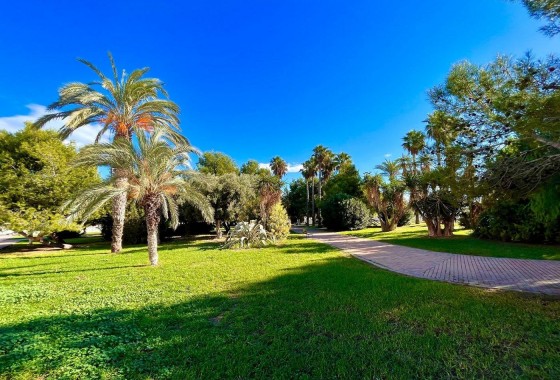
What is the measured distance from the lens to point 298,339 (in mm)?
3658

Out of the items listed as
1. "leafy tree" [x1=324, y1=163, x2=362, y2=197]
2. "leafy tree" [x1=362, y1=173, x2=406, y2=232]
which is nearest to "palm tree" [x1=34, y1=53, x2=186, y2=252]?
"leafy tree" [x1=362, y1=173, x2=406, y2=232]

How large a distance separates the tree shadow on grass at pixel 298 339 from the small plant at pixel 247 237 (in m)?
9.55

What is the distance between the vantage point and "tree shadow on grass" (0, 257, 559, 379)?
116 inches

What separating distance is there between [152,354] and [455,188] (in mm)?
6656

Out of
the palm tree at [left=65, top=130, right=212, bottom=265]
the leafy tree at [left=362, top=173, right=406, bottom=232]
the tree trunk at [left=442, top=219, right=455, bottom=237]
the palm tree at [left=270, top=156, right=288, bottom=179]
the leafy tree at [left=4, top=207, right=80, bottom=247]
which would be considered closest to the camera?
the palm tree at [left=65, top=130, right=212, bottom=265]

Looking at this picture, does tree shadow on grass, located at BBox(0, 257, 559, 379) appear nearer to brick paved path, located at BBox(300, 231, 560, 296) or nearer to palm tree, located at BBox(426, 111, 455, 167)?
brick paved path, located at BBox(300, 231, 560, 296)

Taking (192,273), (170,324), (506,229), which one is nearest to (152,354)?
(170,324)

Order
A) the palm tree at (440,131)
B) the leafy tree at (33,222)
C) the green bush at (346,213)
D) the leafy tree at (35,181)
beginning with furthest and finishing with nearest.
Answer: the green bush at (346,213)
the leafy tree at (35,181)
the leafy tree at (33,222)
the palm tree at (440,131)

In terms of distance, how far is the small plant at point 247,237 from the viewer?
1511 cm

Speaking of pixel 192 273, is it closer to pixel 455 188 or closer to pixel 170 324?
pixel 170 324

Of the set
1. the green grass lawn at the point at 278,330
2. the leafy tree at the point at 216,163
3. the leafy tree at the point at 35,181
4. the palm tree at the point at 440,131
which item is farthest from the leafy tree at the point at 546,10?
the leafy tree at the point at 216,163

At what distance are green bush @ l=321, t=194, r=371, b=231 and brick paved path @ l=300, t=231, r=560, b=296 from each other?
19.1 m

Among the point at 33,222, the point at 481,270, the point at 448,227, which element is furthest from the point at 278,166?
the point at 481,270

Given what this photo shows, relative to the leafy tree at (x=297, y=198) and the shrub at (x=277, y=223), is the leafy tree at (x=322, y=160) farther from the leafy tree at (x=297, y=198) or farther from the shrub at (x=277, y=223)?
the shrub at (x=277, y=223)
